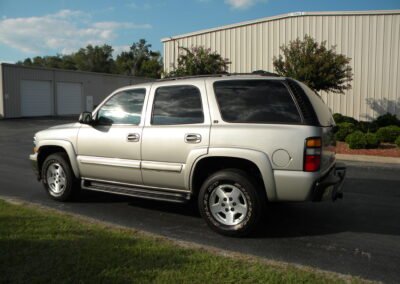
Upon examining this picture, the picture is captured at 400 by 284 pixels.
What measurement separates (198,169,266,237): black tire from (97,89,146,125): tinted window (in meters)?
1.43

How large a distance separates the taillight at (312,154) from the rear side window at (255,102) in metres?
0.27

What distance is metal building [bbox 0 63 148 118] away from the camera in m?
29.5

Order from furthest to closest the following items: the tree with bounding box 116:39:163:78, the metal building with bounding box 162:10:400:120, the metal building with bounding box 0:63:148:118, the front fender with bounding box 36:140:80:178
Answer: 1. the tree with bounding box 116:39:163:78
2. the metal building with bounding box 0:63:148:118
3. the metal building with bounding box 162:10:400:120
4. the front fender with bounding box 36:140:80:178

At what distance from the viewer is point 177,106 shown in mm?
5512

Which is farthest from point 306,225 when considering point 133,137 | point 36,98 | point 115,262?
point 36,98

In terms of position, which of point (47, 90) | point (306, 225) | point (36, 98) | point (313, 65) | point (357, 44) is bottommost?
point (306, 225)

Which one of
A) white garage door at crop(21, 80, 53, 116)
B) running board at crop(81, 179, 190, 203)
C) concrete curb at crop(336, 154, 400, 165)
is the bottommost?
concrete curb at crop(336, 154, 400, 165)

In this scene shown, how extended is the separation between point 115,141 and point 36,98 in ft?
93.6

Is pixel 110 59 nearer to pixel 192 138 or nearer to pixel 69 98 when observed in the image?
pixel 69 98

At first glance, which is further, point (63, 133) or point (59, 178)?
point (59, 178)

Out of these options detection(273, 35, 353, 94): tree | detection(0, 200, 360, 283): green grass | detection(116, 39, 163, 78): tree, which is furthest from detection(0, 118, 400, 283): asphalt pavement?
detection(116, 39, 163, 78): tree

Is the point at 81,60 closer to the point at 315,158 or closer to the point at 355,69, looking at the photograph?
the point at 355,69

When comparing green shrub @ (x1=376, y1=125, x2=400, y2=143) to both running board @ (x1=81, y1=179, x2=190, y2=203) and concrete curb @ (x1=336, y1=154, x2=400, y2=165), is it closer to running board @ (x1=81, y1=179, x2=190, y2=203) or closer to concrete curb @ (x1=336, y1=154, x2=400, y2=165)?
concrete curb @ (x1=336, y1=154, x2=400, y2=165)

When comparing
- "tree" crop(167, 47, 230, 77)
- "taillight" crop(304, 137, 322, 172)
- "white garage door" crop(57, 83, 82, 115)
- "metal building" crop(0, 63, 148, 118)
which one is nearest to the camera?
"taillight" crop(304, 137, 322, 172)
